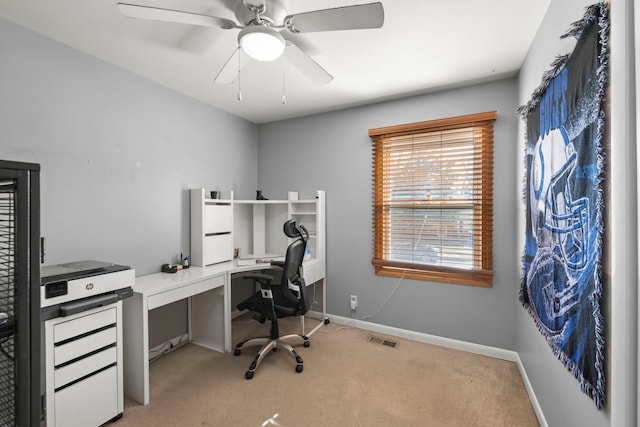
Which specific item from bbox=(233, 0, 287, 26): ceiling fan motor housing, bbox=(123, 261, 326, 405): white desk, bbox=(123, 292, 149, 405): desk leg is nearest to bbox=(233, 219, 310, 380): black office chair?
bbox=(123, 261, 326, 405): white desk

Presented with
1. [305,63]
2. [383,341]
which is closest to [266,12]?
[305,63]

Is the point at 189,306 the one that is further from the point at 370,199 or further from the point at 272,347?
the point at 370,199

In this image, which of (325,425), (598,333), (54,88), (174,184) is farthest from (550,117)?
(54,88)

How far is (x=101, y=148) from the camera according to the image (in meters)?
2.12

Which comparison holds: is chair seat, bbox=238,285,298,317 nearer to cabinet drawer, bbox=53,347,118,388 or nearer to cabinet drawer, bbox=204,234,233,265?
cabinet drawer, bbox=204,234,233,265

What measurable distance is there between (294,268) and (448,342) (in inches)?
64.7

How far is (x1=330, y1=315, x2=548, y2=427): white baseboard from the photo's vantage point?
6.93ft

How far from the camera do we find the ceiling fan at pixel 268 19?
1261 mm

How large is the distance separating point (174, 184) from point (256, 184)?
3.91 ft

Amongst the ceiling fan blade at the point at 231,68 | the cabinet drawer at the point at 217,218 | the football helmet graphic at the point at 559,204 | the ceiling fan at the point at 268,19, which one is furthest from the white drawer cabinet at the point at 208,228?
the football helmet graphic at the point at 559,204

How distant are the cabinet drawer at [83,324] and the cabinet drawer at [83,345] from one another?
0.13 feet

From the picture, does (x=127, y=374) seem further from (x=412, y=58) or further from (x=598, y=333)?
(x=412, y=58)

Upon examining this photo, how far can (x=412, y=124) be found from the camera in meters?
2.73

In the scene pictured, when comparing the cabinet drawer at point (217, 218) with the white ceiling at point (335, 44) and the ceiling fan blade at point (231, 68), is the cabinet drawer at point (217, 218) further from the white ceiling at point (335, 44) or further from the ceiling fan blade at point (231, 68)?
the ceiling fan blade at point (231, 68)
